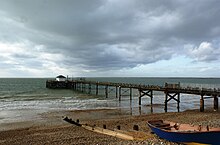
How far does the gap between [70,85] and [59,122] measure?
180 feet

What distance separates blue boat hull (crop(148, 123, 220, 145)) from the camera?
40.0 feet

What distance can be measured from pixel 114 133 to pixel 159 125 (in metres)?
3.22

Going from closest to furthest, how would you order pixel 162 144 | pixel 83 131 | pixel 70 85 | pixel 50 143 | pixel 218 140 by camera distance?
pixel 218 140 → pixel 162 144 → pixel 50 143 → pixel 83 131 → pixel 70 85

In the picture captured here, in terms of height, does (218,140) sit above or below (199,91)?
below

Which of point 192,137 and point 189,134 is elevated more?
point 189,134

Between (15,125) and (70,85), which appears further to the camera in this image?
(70,85)

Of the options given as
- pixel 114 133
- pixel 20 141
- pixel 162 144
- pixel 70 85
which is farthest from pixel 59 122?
pixel 70 85

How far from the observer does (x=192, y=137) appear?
12883 mm

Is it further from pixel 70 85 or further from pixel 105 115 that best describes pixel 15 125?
pixel 70 85

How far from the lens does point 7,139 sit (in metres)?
17.7

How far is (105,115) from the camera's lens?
94.5 ft

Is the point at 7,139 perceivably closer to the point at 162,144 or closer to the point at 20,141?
the point at 20,141

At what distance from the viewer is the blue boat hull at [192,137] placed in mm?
12180

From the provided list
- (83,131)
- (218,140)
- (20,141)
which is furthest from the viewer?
(83,131)
